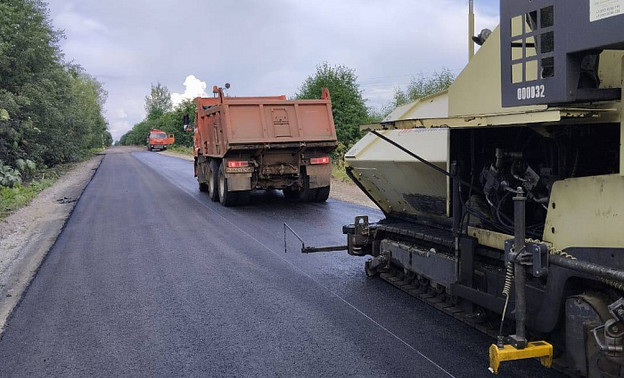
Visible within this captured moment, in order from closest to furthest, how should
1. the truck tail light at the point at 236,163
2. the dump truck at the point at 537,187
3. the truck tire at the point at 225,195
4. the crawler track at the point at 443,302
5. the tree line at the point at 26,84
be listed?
the dump truck at the point at 537,187, the crawler track at the point at 443,302, the truck tail light at the point at 236,163, the truck tire at the point at 225,195, the tree line at the point at 26,84

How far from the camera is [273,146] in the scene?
12.4m

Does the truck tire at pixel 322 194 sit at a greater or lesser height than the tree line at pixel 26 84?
lesser

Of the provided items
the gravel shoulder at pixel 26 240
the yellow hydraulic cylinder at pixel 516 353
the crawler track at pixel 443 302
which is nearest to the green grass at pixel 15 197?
the gravel shoulder at pixel 26 240

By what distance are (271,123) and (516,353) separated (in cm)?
1002

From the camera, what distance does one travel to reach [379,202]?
665cm

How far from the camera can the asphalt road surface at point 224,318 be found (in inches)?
160

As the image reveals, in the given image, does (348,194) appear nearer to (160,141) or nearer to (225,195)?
(225,195)

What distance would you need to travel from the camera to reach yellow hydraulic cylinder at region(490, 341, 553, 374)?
3037mm

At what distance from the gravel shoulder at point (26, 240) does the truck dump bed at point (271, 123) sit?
3965 mm

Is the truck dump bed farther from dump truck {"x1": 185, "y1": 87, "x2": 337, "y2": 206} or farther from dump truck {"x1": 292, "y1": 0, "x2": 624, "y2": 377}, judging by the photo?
dump truck {"x1": 292, "y1": 0, "x2": 624, "y2": 377}

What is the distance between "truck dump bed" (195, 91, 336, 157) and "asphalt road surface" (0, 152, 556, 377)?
145 inches

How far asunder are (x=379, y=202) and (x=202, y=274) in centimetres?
233

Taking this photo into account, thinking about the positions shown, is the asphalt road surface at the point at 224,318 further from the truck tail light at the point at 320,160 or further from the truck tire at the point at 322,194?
the truck tire at the point at 322,194

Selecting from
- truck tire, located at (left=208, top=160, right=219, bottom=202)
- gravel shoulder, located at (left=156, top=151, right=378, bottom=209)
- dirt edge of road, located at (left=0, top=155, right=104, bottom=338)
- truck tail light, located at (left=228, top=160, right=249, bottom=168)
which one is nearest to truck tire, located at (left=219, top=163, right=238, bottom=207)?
truck tail light, located at (left=228, top=160, right=249, bottom=168)
